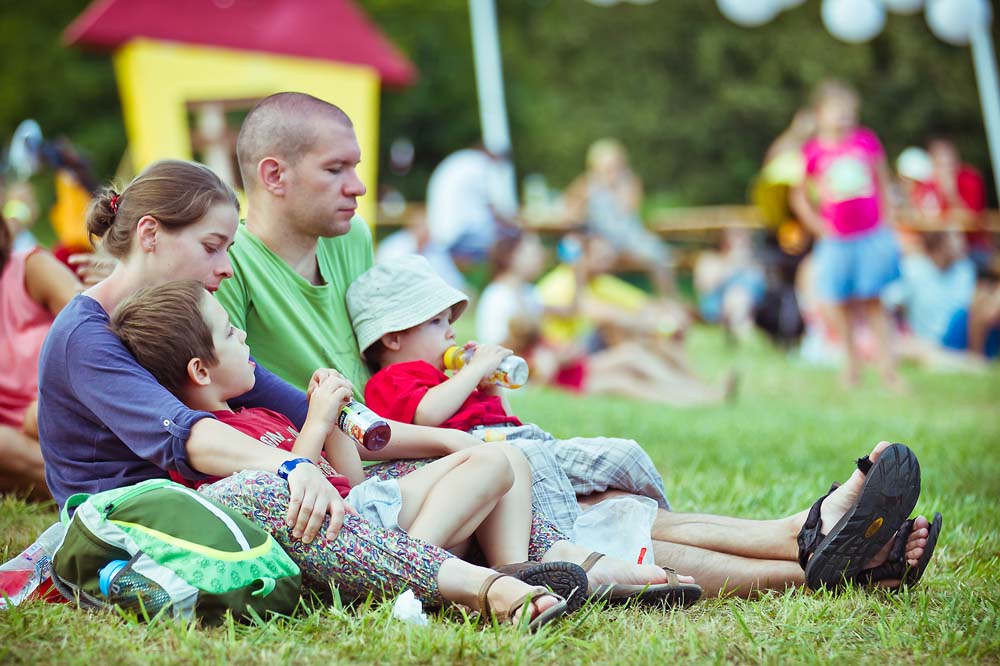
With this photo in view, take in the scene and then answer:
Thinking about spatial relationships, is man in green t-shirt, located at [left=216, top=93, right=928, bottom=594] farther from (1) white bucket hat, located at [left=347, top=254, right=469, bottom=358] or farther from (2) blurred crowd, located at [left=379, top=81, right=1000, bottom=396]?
(2) blurred crowd, located at [left=379, top=81, right=1000, bottom=396]

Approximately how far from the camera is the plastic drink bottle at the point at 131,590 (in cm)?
249

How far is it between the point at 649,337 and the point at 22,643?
22.9 feet

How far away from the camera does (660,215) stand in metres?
23.0

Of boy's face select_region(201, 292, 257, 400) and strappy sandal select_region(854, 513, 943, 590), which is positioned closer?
boy's face select_region(201, 292, 257, 400)

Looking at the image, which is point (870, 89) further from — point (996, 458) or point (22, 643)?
point (22, 643)

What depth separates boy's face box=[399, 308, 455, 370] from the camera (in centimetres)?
344

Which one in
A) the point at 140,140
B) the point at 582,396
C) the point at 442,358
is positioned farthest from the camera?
A: the point at 140,140

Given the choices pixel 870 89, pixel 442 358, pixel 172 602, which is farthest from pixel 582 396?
pixel 870 89

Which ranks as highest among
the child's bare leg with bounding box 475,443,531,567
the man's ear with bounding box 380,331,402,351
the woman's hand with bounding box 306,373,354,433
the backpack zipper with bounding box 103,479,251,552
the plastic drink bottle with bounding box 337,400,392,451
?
the man's ear with bounding box 380,331,402,351

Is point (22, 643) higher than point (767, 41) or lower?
lower

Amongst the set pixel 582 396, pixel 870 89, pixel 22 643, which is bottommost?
pixel 582 396

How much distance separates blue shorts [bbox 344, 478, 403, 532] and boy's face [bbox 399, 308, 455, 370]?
2.23 ft

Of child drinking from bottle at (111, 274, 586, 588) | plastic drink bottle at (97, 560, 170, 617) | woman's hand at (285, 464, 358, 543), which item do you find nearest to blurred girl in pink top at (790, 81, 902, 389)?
child drinking from bottle at (111, 274, 586, 588)

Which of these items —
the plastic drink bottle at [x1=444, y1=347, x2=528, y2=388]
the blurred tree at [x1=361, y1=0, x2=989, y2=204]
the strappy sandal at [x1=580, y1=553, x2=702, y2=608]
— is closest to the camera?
the strappy sandal at [x1=580, y1=553, x2=702, y2=608]
